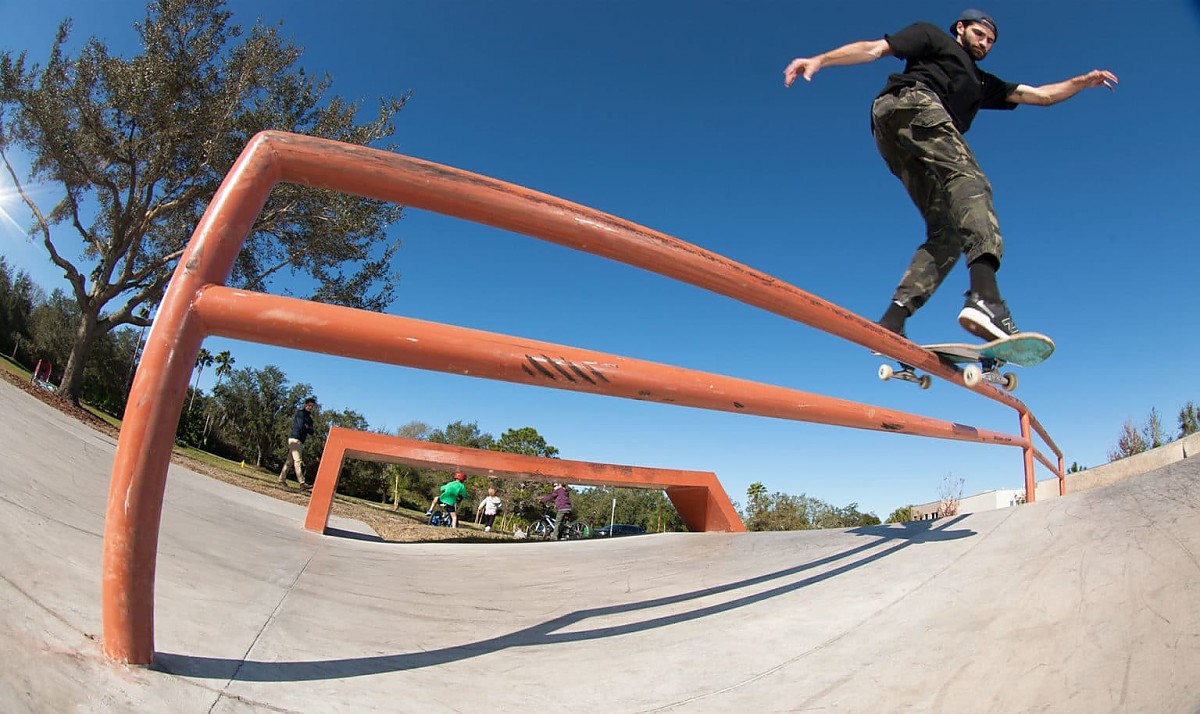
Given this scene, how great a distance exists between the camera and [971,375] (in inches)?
105

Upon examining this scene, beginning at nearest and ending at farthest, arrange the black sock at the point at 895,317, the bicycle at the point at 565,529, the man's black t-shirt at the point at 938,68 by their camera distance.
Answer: the man's black t-shirt at the point at 938,68
the black sock at the point at 895,317
the bicycle at the point at 565,529

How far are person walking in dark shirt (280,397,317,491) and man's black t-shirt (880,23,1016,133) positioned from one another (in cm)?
1005

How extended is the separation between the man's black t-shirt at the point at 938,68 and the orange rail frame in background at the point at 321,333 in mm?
2013

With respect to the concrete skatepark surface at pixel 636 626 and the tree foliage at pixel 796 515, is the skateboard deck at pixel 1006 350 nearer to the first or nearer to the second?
the concrete skatepark surface at pixel 636 626

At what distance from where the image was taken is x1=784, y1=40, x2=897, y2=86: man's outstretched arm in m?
2.46

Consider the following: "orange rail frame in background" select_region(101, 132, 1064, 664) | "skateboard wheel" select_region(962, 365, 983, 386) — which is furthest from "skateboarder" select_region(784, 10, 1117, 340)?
"orange rail frame in background" select_region(101, 132, 1064, 664)

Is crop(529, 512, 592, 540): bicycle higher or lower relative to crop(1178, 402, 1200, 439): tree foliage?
lower

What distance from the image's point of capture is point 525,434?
2272 inches

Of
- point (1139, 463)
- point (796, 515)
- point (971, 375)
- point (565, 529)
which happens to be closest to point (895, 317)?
point (971, 375)

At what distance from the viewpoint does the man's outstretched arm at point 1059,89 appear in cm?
298

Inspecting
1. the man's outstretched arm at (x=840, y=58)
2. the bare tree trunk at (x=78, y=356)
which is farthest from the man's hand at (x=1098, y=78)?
the bare tree trunk at (x=78, y=356)

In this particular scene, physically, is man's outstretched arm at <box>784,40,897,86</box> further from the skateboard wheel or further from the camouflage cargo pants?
the skateboard wheel

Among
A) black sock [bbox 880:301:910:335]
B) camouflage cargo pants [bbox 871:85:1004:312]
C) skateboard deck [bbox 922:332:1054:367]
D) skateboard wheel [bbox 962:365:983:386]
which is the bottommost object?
skateboard wheel [bbox 962:365:983:386]

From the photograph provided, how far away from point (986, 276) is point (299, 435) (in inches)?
413
